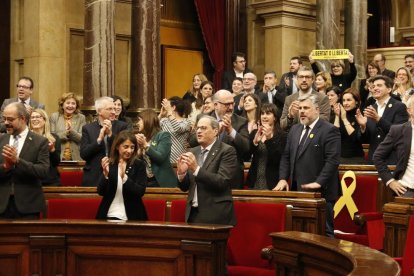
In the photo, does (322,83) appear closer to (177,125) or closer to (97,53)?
(177,125)

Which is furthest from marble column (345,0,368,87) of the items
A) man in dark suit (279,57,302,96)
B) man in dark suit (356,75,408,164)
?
man in dark suit (356,75,408,164)

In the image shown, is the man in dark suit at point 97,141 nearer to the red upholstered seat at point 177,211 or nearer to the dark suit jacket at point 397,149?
the red upholstered seat at point 177,211

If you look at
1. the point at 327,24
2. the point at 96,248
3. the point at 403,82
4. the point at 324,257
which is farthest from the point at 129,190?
the point at 327,24

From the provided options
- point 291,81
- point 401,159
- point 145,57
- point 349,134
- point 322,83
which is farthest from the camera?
point 291,81

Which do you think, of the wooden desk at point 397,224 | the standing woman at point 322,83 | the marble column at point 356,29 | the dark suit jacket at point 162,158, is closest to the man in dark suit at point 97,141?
the dark suit jacket at point 162,158

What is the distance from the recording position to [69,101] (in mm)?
7836

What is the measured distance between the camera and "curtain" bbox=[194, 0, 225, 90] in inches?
500


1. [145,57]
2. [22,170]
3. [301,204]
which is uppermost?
[145,57]

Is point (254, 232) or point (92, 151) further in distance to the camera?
point (92, 151)

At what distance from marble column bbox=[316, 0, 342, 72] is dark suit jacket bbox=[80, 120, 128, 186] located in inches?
222

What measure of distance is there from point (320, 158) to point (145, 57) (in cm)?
398

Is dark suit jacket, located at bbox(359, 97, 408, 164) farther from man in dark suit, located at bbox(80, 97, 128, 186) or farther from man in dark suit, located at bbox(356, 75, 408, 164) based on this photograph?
man in dark suit, located at bbox(80, 97, 128, 186)

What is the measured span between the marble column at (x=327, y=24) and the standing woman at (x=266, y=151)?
5.69 metres

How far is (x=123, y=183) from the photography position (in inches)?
219
